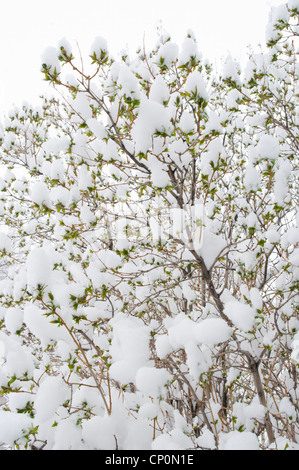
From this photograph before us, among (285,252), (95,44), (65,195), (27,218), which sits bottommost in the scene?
(285,252)

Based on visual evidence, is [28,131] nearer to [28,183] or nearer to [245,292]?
[28,183]

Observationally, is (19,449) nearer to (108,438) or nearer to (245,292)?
(108,438)

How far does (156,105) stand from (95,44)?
1.94 feet

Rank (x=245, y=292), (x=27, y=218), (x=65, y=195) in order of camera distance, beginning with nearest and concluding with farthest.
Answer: (x=245, y=292) < (x=65, y=195) < (x=27, y=218)

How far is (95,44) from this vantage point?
159cm

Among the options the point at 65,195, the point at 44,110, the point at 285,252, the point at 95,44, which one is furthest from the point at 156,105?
the point at 44,110

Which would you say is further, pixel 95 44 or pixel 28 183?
pixel 28 183

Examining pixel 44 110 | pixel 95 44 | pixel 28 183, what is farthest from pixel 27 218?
pixel 95 44

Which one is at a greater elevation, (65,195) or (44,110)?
(44,110)

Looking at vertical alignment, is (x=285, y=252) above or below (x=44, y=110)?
below

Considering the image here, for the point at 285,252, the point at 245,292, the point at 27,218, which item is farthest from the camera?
the point at 27,218
